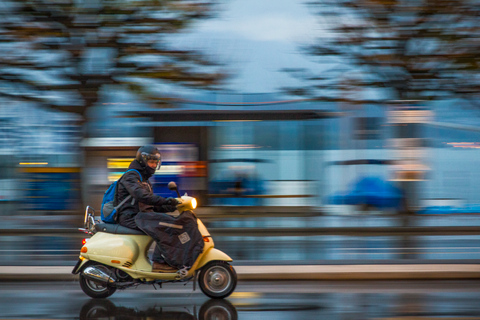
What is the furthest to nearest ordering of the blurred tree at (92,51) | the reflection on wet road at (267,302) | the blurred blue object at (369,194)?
the blurred blue object at (369,194) < the blurred tree at (92,51) < the reflection on wet road at (267,302)

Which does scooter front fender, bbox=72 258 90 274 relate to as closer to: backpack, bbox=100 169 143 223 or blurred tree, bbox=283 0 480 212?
backpack, bbox=100 169 143 223

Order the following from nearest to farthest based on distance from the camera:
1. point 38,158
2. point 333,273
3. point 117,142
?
point 333,273 < point 38,158 < point 117,142

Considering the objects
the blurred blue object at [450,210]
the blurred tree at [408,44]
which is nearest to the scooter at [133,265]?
the blurred tree at [408,44]

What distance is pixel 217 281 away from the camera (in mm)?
6180

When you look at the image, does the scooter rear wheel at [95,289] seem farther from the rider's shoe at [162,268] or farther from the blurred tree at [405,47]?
the blurred tree at [405,47]

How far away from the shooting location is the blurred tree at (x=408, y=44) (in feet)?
36.8

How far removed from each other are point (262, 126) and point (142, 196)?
Answer: 1122 centimetres

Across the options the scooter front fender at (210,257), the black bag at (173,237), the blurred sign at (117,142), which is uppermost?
the blurred sign at (117,142)

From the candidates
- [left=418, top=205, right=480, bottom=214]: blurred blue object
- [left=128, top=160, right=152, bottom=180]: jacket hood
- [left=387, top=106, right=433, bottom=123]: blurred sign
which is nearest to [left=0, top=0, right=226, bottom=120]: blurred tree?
[left=387, top=106, right=433, bottom=123]: blurred sign

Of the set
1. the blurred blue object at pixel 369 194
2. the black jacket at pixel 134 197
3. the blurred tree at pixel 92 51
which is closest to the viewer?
the black jacket at pixel 134 197

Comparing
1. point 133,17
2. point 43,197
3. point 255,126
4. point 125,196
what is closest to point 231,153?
point 255,126

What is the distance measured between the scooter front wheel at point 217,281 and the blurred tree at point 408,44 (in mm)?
6566

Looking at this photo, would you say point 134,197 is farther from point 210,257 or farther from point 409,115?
point 409,115

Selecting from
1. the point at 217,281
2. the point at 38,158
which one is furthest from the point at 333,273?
the point at 38,158
